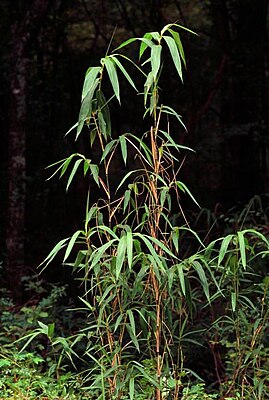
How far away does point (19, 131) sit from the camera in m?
7.07

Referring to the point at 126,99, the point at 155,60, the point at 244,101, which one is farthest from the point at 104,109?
the point at 126,99

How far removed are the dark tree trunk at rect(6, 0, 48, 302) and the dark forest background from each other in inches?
73.0

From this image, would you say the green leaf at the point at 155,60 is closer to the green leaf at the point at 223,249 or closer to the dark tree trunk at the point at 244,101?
the green leaf at the point at 223,249

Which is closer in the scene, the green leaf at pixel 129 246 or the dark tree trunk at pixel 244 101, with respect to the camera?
the green leaf at pixel 129 246

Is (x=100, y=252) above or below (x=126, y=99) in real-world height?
below

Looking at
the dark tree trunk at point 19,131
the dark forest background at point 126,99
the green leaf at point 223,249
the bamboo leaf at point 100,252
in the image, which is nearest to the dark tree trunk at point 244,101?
the dark forest background at point 126,99

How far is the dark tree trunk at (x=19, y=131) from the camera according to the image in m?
6.96

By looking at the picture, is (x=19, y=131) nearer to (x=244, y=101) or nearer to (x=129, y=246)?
(x=129, y=246)

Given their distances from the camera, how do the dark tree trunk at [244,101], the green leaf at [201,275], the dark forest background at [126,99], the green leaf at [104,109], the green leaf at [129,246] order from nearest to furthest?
1. the green leaf at [129,246]
2. the green leaf at [201,275]
3. the green leaf at [104,109]
4. the dark forest background at [126,99]
5. the dark tree trunk at [244,101]

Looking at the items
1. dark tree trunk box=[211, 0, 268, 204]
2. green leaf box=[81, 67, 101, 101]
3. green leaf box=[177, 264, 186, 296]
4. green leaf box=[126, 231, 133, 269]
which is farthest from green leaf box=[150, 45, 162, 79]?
dark tree trunk box=[211, 0, 268, 204]

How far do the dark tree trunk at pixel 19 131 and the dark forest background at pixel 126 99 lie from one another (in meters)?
1.86

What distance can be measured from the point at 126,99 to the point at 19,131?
559 centimetres

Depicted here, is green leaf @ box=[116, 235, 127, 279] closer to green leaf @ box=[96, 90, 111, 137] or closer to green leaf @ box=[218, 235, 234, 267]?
green leaf @ box=[218, 235, 234, 267]

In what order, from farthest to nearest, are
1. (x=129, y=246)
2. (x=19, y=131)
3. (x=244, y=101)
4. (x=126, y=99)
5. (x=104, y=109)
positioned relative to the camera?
1. (x=126, y=99)
2. (x=244, y=101)
3. (x=19, y=131)
4. (x=104, y=109)
5. (x=129, y=246)
